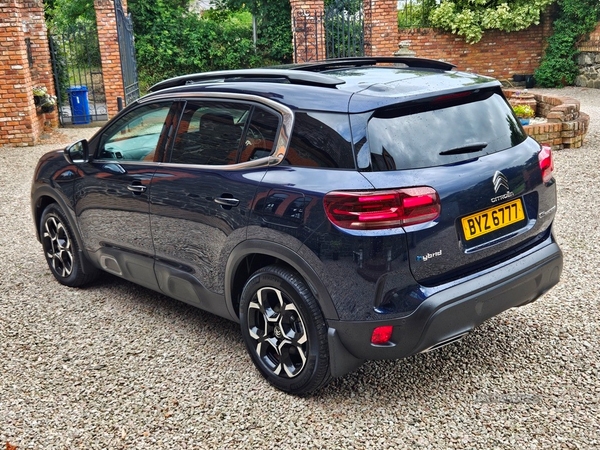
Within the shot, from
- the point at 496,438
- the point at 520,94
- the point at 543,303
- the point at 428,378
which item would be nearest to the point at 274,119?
the point at 428,378

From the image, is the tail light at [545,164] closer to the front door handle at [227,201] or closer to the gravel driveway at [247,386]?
the gravel driveway at [247,386]

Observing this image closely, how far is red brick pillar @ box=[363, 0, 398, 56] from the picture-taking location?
1897 centimetres

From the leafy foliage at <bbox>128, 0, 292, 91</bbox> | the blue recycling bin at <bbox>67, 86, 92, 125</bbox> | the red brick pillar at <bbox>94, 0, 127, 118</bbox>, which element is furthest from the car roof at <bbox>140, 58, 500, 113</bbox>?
the leafy foliage at <bbox>128, 0, 292, 91</bbox>

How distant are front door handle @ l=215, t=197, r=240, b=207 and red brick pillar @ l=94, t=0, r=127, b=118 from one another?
13.7m

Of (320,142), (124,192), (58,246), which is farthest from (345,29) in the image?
A: (320,142)

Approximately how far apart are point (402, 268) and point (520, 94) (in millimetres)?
10750

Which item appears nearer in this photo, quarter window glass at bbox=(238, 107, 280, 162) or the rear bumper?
the rear bumper

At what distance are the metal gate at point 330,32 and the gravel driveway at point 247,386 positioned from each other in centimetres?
1474

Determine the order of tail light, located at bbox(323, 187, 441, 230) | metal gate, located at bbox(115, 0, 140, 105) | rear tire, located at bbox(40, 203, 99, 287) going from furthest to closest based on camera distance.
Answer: metal gate, located at bbox(115, 0, 140, 105), rear tire, located at bbox(40, 203, 99, 287), tail light, located at bbox(323, 187, 441, 230)

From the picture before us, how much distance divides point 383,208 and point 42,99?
1368 cm

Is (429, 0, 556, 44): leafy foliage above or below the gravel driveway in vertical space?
above

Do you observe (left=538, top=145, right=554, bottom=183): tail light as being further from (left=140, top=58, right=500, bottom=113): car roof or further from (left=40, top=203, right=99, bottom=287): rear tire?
(left=40, top=203, right=99, bottom=287): rear tire

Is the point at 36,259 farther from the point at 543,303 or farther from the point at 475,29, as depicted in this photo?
the point at 475,29

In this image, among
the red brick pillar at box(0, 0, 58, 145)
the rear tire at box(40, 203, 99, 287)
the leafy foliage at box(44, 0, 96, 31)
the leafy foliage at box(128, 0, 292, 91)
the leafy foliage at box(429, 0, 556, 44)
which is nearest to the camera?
the rear tire at box(40, 203, 99, 287)
